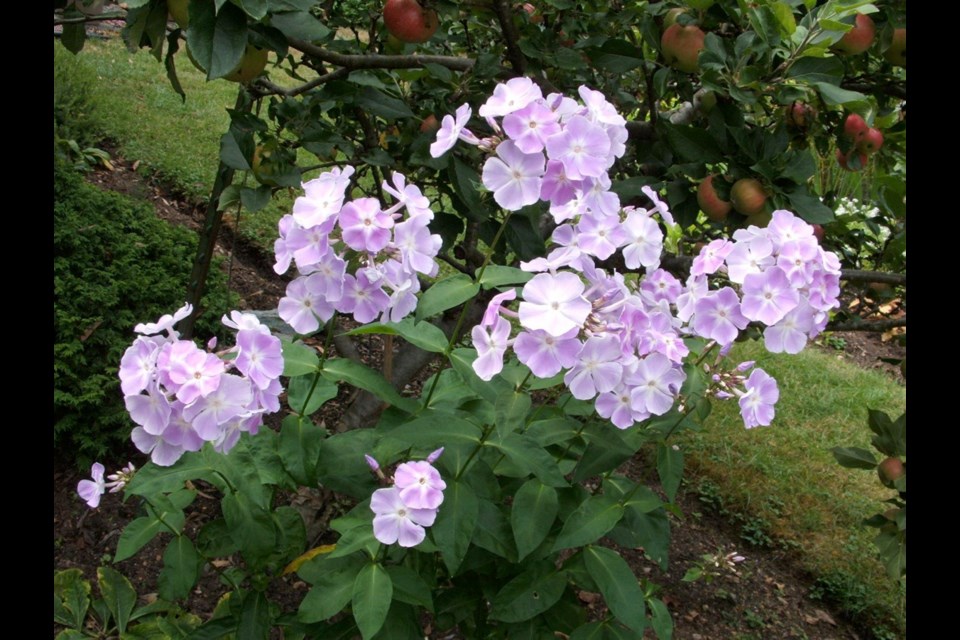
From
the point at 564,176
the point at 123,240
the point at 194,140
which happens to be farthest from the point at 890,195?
the point at 194,140

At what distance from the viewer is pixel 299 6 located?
4.75ft

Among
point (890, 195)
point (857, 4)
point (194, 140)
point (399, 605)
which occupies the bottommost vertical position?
point (194, 140)

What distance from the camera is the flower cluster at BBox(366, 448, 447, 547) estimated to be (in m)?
1.17

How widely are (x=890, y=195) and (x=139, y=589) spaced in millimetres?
2297

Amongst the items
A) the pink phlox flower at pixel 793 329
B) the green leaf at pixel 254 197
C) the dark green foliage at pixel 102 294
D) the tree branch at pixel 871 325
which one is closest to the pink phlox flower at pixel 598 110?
the pink phlox flower at pixel 793 329

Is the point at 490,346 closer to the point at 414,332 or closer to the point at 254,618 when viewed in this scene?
the point at 414,332

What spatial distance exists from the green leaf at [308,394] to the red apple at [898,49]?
1482mm

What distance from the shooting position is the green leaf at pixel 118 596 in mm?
1976

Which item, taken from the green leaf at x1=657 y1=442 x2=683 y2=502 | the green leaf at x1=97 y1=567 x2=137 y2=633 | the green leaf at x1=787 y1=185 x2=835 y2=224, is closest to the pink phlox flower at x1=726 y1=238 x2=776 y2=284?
the green leaf at x1=657 y1=442 x2=683 y2=502

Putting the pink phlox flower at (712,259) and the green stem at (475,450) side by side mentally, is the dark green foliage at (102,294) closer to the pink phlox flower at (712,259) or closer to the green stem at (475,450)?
the green stem at (475,450)

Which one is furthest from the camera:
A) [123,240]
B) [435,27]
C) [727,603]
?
[123,240]

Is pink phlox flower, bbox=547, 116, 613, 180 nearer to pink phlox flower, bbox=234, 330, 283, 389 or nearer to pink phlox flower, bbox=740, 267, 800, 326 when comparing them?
pink phlox flower, bbox=740, 267, 800, 326
